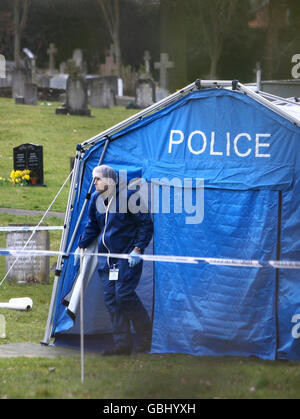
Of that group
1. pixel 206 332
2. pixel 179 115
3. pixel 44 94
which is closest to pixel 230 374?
pixel 206 332

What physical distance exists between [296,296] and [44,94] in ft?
85.6

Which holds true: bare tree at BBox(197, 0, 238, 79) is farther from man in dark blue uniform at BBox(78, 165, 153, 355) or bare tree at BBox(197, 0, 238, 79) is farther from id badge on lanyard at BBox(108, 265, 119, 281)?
id badge on lanyard at BBox(108, 265, 119, 281)

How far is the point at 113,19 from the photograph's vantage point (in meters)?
45.1

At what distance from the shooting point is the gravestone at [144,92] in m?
29.8

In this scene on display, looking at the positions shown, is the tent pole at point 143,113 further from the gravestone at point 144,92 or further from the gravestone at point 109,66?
the gravestone at point 109,66

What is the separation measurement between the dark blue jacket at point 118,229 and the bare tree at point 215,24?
2819cm

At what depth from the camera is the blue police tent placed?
7.96 metres

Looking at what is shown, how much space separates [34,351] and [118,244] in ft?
4.76

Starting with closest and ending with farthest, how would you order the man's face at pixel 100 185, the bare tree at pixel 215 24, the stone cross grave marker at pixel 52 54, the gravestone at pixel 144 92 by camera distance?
1. the man's face at pixel 100 185
2. the gravestone at pixel 144 92
3. the bare tree at pixel 215 24
4. the stone cross grave marker at pixel 52 54

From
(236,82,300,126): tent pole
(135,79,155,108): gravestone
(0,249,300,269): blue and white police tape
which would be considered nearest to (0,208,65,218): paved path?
(0,249,300,269): blue and white police tape

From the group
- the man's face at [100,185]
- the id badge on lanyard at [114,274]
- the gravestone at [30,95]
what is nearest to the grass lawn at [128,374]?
the id badge on lanyard at [114,274]

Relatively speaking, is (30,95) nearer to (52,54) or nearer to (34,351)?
(52,54)

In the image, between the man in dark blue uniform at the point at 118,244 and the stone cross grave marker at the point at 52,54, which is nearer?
the man in dark blue uniform at the point at 118,244

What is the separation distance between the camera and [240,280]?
8.15 meters
